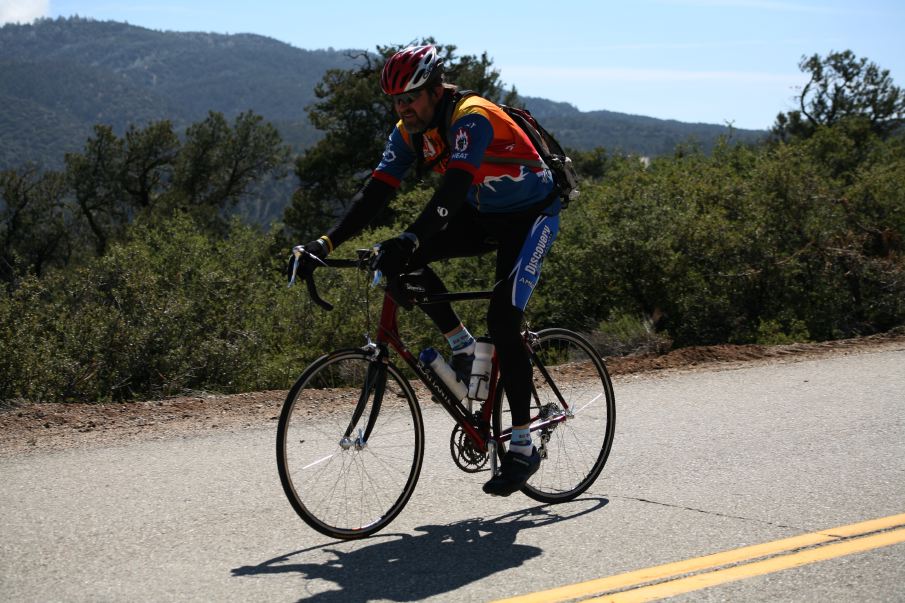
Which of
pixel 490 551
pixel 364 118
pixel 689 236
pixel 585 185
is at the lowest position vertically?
pixel 490 551

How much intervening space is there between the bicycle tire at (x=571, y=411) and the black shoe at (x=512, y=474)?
0.31 meters

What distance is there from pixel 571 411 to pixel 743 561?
152 cm

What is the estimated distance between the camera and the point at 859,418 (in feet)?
22.0

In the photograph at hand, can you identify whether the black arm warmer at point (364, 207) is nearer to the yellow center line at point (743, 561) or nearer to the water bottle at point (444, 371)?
the water bottle at point (444, 371)

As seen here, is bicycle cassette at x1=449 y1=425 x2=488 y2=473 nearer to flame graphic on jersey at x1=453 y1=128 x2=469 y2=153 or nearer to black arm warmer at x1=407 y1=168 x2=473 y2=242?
black arm warmer at x1=407 y1=168 x2=473 y2=242

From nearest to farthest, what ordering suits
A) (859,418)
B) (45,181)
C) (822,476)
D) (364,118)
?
(822,476) < (859,418) < (364,118) < (45,181)

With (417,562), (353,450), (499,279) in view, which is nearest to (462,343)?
(499,279)

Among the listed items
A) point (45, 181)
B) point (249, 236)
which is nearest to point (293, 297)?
point (249, 236)

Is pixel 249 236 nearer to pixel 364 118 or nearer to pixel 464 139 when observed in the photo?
pixel 464 139

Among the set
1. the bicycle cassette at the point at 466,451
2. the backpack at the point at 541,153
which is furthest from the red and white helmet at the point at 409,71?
the bicycle cassette at the point at 466,451

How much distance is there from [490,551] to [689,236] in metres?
12.3

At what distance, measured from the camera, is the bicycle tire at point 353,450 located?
4.16m

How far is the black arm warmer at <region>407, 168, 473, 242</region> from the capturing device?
420cm

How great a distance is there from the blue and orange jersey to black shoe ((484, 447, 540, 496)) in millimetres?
1272
